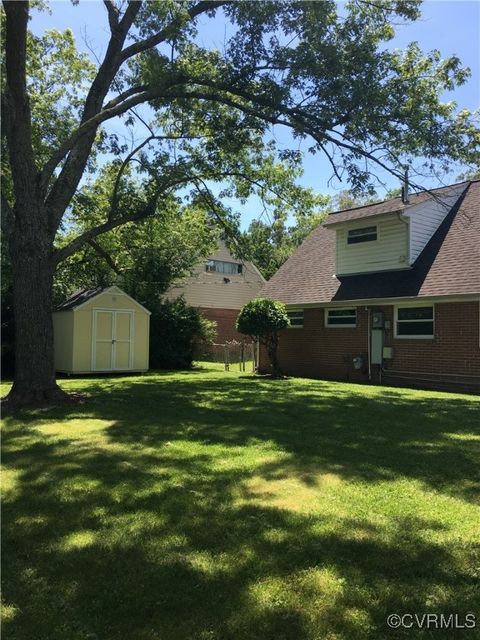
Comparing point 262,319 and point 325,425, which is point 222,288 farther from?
point 325,425

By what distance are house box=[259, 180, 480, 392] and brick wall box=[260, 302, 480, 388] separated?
1.1 inches

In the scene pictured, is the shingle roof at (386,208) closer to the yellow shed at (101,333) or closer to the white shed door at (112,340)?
the yellow shed at (101,333)

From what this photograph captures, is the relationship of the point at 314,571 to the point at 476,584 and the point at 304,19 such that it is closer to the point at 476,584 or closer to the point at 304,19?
the point at 476,584

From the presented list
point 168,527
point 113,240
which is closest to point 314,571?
point 168,527

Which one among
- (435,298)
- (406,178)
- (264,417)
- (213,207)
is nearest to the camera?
(264,417)

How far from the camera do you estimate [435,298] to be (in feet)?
47.2

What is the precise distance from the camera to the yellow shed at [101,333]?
17.2 metres

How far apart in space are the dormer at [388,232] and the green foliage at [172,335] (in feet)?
21.8

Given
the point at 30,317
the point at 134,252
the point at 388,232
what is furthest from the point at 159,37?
the point at 134,252

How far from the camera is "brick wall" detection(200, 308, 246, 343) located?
34031mm

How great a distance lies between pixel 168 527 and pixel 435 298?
12039 millimetres

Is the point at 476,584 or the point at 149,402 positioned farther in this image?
the point at 149,402

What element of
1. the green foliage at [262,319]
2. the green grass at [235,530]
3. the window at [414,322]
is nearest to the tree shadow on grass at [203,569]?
the green grass at [235,530]

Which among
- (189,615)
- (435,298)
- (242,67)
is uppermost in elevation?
(242,67)
